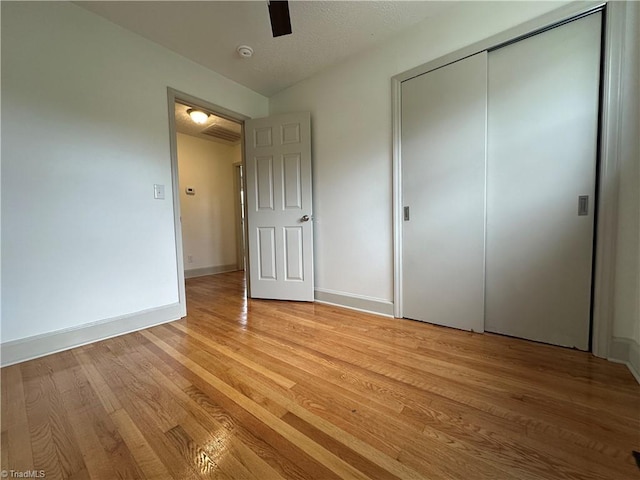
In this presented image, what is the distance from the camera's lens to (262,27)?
76.6 inches

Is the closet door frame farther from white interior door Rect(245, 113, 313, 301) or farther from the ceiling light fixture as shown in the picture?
the ceiling light fixture

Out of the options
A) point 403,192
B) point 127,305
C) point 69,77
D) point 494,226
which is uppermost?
point 69,77

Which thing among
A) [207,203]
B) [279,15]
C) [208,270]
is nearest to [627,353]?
[279,15]

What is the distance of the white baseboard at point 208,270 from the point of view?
4.18 m

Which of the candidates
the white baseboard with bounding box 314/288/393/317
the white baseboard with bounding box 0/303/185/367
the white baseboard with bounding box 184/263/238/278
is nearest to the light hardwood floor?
the white baseboard with bounding box 0/303/185/367

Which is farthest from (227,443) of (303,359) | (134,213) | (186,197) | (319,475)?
(186,197)

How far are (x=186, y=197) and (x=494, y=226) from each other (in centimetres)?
432

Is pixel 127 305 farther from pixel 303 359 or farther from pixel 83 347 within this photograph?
pixel 303 359

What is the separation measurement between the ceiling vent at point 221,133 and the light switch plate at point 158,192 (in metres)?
1.99

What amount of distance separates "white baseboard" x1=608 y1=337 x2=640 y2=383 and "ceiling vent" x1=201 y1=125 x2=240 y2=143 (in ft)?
15.2

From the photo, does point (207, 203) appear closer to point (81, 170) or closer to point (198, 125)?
point (198, 125)

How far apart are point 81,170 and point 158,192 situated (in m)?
0.50

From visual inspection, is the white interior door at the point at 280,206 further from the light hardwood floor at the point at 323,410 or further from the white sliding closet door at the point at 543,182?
the white sliding closet door at the point at 543,182

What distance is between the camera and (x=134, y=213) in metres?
2.00
